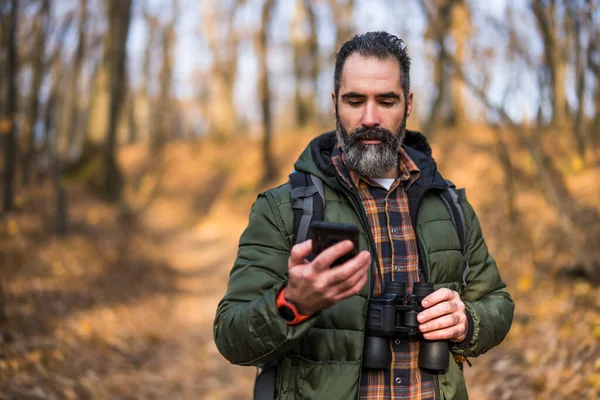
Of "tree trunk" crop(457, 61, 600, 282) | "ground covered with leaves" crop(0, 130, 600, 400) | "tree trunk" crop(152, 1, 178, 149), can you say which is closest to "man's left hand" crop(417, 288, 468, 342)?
"ground covered with leaves" crop(0, 130, 600, 400)

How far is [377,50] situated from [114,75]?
13.7m

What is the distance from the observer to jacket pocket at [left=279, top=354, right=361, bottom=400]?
2039 mm

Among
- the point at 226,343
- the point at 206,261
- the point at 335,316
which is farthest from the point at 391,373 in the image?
the point at 206,261

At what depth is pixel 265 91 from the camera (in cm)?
2006

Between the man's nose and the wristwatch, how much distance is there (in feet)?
2.84

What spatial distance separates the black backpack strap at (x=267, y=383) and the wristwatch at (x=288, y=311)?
0.40 m

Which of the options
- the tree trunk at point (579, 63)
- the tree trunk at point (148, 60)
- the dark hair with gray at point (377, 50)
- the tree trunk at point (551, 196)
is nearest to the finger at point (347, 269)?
the dark hair with gray at point (377, 50)

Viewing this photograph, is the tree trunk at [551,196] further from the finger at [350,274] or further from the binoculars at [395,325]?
the finger at [350,274]

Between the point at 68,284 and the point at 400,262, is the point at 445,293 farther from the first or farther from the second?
the point at 68,284

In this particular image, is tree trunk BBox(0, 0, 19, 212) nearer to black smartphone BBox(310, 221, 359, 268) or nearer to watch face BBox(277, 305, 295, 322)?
watch face BBox(277, 305, 295, 322)

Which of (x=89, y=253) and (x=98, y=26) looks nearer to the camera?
(x=89, y=253)

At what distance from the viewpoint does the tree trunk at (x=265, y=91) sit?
19.7m

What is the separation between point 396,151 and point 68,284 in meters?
7.68

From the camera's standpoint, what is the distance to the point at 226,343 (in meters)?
2.00
